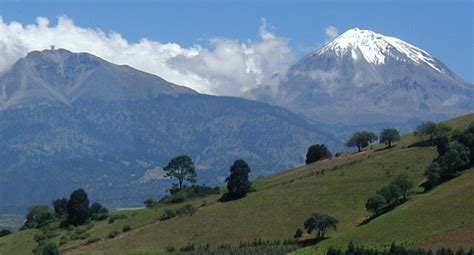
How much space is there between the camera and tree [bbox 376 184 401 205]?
122 meters

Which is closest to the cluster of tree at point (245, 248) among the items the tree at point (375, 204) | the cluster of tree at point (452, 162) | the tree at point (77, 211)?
the tree at point (375, 204)

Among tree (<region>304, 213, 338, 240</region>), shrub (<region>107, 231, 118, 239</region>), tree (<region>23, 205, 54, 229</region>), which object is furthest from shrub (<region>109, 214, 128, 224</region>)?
tree (<region>304, 213, 338, 240</region>)

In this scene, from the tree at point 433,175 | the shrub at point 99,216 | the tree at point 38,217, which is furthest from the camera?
the tree at point 38,217

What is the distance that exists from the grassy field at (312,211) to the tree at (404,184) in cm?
211

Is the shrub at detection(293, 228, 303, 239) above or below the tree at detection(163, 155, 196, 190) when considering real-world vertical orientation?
below

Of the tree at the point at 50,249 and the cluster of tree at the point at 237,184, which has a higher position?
the cluster of tree at the point at 237,184

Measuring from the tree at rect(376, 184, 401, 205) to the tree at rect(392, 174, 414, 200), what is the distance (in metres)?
0.78

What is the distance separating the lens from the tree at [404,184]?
122938 mm

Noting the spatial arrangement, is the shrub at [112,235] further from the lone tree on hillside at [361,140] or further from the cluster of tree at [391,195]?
the lone tree on hillside at [361,140]

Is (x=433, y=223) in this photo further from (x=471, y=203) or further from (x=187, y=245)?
(x=187, y=245)

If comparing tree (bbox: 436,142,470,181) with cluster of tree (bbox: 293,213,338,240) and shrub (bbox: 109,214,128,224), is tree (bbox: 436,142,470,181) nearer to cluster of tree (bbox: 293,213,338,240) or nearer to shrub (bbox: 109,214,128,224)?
cluster of tree (bbox: 293,213,338,240)

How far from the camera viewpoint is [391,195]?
122625 mm

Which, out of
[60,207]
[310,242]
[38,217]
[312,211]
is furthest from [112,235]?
[60,207]

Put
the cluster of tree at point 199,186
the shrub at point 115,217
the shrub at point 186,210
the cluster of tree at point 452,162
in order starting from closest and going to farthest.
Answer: the cluster of tree at point 452,162 < the shrub at point 186,210 < the cluster of tree at point 199,186 < the shrub at point 115,217
